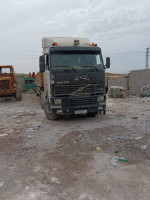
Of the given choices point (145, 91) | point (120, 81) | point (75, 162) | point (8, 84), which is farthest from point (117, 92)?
point (75, 162)

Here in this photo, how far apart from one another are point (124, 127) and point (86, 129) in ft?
3.96

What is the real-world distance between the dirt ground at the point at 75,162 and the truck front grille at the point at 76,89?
1106mm

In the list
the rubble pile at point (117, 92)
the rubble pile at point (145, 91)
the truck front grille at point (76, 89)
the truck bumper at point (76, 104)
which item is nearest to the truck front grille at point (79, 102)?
the truck bumper at point (76, 104)

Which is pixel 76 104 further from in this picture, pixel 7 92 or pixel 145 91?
pixel 145 91

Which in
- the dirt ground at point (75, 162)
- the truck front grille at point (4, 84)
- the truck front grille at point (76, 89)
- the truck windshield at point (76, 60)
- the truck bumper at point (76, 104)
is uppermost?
the truck windshield at point (76, 60)

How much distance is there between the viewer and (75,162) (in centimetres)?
372

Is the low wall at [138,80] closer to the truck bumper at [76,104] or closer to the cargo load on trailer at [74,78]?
the cargo load on trailer at [74,78]

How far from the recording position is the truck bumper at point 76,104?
6.34 meters

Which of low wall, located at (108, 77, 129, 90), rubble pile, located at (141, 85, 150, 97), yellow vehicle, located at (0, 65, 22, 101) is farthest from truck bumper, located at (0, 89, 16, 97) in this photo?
rubble pile, located at (141, 85, 150, 97)

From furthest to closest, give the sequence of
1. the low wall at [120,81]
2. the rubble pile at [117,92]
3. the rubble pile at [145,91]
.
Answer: the low wall at [120,81] → the rubble pile at [145,91] → the rubble pile at [117,92]

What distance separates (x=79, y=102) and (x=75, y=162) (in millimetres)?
3000

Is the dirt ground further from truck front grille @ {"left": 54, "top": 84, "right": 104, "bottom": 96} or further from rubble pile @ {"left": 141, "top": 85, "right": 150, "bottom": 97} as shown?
rubble pile @ {"left": 141, "top": 85, "right": 150, "bottom": 97}

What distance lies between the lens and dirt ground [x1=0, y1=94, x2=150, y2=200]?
9.03 ft

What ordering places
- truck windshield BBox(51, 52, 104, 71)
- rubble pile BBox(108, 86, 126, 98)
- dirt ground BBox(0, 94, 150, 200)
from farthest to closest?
rubble pile BBox(108, 86, 126, 98) → truck windshield BBox(51, 52, 104, 71) → dirt ground BBox(0, 94, 150, 200)
